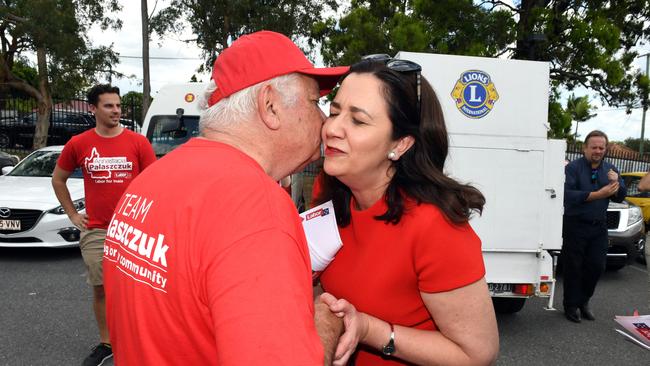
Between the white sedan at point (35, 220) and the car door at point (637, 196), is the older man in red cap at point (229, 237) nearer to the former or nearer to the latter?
the white sedan at point (35, 220)

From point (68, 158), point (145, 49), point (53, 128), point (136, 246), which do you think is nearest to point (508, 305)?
point (68, 158)

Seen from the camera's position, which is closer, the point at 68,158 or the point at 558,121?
the point at 68,158

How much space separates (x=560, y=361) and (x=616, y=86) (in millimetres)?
9130

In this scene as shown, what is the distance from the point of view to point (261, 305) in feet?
2.58

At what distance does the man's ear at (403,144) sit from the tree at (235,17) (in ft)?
62.4

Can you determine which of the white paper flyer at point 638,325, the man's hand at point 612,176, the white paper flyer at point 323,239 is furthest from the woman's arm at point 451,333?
the man's hand at point 612,176

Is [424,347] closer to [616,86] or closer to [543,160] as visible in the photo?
[543,160]

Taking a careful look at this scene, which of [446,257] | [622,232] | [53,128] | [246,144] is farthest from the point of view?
[53,128]

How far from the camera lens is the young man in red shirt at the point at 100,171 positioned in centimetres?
395

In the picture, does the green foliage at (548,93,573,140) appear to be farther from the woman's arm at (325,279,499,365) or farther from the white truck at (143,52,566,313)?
the woman's arm at (325,279,499,365)

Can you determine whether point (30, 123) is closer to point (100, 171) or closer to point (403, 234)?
point (100, 171)

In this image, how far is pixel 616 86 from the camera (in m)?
11.4

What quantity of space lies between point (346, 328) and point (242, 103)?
625 millimetres

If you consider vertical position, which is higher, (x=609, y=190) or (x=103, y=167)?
(x=103, y=167)
